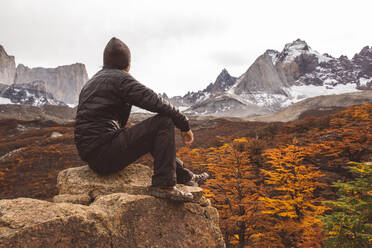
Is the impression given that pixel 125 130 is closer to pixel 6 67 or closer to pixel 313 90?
pixel 313 90

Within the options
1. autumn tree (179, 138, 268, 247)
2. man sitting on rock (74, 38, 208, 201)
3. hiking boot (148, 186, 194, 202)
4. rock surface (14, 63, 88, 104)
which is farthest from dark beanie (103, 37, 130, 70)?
rock surface (14, 63, 88, 104)

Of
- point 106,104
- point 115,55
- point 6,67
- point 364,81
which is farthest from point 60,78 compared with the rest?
point 364,81

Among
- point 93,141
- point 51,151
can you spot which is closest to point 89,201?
point 93,141

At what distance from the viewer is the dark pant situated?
8.18ft

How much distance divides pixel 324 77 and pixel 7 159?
132124 millimetres

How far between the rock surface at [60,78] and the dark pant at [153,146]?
16873 cm

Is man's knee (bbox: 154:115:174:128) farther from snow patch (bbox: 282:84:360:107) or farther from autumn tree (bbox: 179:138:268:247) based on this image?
snow patch (bbox: 282:84:360:107)

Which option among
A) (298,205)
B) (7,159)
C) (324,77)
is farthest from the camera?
(324,77)

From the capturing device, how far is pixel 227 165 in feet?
21.9

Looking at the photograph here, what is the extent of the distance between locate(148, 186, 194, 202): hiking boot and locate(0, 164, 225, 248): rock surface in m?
0.07

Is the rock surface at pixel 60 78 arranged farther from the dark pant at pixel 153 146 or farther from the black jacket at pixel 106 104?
the dark pant at pixel 153 146

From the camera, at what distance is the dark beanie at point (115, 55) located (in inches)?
110

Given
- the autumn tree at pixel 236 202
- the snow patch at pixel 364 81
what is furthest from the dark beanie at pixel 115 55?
the snow patch at pixel 364 81

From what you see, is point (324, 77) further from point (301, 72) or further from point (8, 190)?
point (8, 190)
